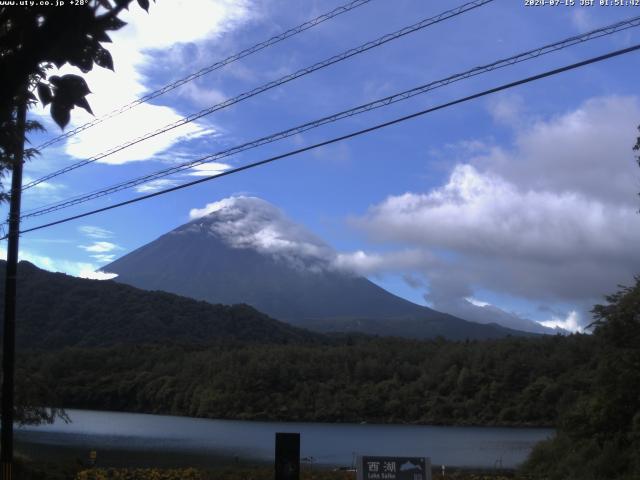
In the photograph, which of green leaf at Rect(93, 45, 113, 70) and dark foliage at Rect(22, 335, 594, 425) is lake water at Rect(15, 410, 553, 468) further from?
green leaf at Rect(93, 45, 113, 70)

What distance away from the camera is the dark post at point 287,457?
1014 cm

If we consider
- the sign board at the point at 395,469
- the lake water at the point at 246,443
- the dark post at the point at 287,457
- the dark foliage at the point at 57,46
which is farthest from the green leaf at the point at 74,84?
the lake water at the point at 246,443

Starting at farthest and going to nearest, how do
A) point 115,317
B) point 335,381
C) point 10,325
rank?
point 115,317 < point 335,381 < point 10,325

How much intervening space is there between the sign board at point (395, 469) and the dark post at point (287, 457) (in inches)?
40.6

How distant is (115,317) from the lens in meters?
147

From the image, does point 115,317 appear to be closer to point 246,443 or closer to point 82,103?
point 246,443

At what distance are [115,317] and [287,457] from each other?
142826mm

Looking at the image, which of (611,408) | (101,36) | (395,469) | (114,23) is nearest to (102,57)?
(101,36)

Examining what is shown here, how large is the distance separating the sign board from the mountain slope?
366 feet

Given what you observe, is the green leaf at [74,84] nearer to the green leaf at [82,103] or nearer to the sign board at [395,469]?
the green leaf at [82,103]

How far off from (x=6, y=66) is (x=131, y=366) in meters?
117

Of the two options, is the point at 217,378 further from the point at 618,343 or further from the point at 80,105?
the point at 80,105

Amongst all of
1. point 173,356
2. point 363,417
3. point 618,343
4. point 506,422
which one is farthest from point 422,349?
point 618,343

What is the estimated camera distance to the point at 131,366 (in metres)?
116
